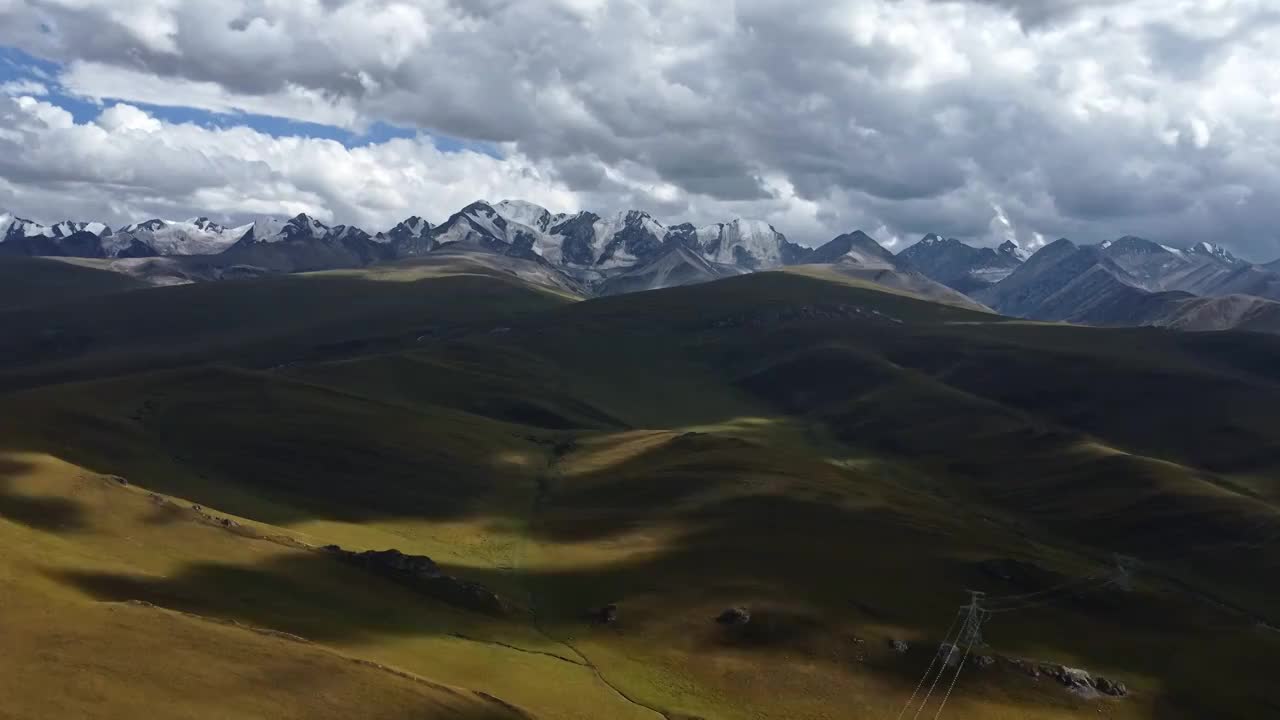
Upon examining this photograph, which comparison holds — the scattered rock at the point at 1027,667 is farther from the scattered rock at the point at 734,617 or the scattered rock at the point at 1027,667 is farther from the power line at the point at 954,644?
the scattered rock at the point at 734,617

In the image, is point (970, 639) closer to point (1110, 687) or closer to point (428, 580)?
point (1110, 687)

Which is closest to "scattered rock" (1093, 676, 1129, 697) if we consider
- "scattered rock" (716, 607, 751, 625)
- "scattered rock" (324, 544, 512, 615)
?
"scattered rock" (716, 607, 751, 625)

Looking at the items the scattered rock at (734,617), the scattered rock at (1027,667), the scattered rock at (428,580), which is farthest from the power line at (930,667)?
the scattered rock at (428,580)

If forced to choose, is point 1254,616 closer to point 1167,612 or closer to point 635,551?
point 1167,612

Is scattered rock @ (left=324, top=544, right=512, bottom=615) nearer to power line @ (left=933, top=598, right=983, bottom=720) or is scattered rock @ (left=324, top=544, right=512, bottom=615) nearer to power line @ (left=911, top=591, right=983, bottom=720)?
power line @ (left=911, top=591, right=983, bottom=720)

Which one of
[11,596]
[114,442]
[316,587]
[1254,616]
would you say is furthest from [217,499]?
[1254,616]

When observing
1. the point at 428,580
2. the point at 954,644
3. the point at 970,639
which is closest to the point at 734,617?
the point at 954,644
